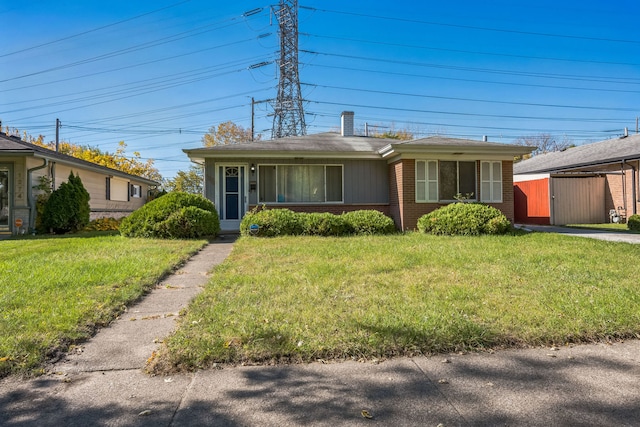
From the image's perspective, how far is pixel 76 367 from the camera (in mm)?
2762

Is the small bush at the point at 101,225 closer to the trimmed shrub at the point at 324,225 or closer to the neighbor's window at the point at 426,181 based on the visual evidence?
the trimmed shrub at the point at 324,225

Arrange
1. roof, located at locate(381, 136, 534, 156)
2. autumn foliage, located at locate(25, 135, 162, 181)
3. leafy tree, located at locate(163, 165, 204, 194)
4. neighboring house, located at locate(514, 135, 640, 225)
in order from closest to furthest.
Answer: roof, located at locate(381, 136, 534, 156)
neighboring house, located at locate(514, 135, 640, 225)
autumn foliage, located at locate(25, 135, 162, 181)
leafy tree, located at locate(163, 165, 204, 194)

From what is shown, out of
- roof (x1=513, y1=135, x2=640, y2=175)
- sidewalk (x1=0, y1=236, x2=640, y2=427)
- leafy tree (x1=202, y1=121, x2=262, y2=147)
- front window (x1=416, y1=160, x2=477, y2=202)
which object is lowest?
sidewalk (x1=0, y1=236, x2=640, y2=427)

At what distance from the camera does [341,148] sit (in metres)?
13.0

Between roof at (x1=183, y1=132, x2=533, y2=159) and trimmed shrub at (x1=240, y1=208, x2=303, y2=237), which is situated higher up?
roof at (x1=183, y1=132, x2=533, y2=159)

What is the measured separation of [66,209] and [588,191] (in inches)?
781

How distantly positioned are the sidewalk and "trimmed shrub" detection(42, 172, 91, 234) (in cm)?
1101

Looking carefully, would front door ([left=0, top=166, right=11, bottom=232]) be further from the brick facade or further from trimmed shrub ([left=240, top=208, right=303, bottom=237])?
the brick facade

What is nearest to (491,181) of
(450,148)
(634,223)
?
(450,148)

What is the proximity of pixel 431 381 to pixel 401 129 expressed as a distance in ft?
129

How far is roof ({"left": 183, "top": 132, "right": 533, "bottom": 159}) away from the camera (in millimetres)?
11663

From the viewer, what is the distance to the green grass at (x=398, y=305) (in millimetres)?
2967

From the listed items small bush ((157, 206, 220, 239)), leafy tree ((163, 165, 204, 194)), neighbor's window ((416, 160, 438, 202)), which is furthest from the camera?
leafy tree ((163, 165, 204, 194))

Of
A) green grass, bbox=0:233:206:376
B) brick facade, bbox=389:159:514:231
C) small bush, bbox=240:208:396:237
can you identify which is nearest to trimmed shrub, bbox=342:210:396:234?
small bush, bbox=240:208:396:237
